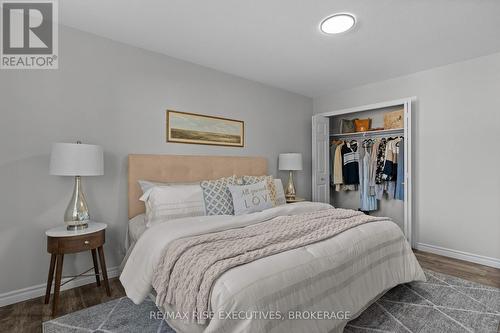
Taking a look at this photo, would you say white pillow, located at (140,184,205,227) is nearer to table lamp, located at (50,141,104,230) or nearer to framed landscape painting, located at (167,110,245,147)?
table lamp, located at (50,141,104,230)

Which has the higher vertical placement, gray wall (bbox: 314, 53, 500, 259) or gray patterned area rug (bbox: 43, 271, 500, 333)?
gray wall (bbox: 314, 53, 500, 259)

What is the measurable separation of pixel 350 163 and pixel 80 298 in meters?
3.93

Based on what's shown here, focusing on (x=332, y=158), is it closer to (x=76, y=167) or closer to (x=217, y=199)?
(x=217, y=199)

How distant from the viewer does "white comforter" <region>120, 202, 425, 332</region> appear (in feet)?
3.97

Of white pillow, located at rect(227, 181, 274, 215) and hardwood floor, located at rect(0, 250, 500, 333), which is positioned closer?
hardwood floor, located at rect(0, 250, 500, 333)

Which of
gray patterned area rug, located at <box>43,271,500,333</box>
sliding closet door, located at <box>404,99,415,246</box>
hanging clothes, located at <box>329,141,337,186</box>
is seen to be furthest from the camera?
hanging clothes, located at <box>329,141,337,186</box>

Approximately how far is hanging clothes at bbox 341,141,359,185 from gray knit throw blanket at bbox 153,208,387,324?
2294 mm

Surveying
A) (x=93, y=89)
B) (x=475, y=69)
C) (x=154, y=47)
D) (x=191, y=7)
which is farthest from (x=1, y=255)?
(x=475, y=69)

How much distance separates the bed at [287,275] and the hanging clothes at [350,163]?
1.78 metres

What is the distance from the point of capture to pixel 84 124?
249 centimetres

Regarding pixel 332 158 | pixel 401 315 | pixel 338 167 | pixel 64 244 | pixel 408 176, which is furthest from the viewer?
pixel 332 158

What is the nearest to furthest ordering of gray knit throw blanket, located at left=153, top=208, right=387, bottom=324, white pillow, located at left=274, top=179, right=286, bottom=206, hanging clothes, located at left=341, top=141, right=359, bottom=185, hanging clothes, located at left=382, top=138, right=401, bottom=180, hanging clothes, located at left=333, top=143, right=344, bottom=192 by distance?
gray knit throw blanket, located at left=153, top=208, right=387, bottom=324 → white pillow, located at left=274, top=179, right=286, bottom=206 → hanging clothes, located at left=382, top=138, right=401, bottom=180 → hanging clothes, located at left=341, top=141, right=359, bottom=185 → hanging clothes, located at left=333, top=143, right=344, bottom=192

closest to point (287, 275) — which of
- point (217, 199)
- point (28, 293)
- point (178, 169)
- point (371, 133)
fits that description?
point (217, 199)
